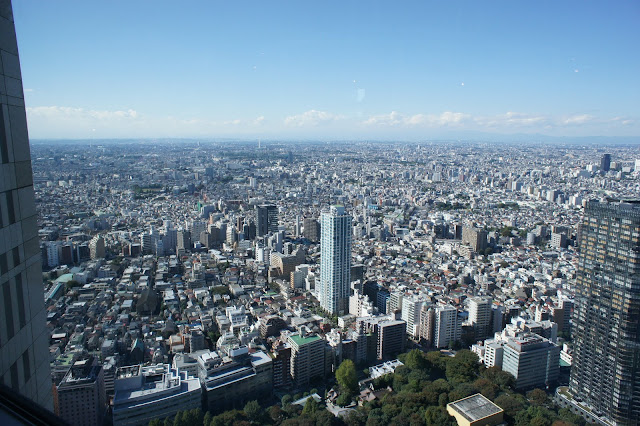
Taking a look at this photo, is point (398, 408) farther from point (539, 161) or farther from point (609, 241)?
point (539, 161)

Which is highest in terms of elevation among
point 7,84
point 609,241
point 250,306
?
point 7,84

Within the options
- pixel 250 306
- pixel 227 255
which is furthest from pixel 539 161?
pixel 250 306

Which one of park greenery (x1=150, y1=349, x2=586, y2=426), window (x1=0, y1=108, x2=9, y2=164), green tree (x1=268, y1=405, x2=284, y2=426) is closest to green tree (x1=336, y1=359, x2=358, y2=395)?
park greenery (x1=150, y1=349, x2=586, y2=426)

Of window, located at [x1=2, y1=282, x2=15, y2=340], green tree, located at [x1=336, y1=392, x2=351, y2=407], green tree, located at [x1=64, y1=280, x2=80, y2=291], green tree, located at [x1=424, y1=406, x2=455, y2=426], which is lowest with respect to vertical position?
green tree, located at [x1=336, y1=392, x2=351, y2=407]

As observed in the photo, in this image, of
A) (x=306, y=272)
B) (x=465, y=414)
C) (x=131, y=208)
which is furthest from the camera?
(x=131, y=208)

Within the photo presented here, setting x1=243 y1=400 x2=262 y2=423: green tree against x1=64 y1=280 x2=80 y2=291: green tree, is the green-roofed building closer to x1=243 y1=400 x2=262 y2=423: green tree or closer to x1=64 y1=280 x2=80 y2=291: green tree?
x1=243 y1=400 x2=262 y2=423: green tree

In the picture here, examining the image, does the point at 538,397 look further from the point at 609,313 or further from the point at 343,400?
the point at 343,400

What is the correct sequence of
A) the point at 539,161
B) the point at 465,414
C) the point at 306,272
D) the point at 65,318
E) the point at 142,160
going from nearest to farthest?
1. the point at 465,414
2. the point at 65,318
3. the point at 306,272
4. the point at 142,160
5. the point at 539,161
